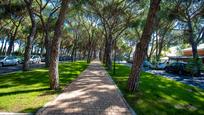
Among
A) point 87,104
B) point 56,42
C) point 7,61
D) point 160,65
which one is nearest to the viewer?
point 87,104

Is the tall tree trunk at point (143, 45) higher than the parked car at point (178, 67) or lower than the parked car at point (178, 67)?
higher

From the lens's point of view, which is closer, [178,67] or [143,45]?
[143,45]

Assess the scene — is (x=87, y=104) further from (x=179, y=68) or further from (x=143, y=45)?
(x=179, y=68)

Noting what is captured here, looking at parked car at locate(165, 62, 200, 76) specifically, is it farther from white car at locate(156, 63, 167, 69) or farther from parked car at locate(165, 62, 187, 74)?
white car at locate(156, 63, 167, 69)

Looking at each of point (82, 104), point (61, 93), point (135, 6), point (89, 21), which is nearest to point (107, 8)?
point (135, 6)

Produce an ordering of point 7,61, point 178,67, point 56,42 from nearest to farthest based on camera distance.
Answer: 1. point 56,42
2. point 178,67
3. point 7,61

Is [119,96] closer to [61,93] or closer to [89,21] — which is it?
[61,93]

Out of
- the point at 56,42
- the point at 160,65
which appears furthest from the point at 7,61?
the point at 56,42

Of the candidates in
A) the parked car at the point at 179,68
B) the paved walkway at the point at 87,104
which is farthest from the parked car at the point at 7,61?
the paved walkway at the point at 87,104

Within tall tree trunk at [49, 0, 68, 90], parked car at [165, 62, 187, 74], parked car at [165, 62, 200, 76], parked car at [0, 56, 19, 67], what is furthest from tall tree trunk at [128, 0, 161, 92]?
parked car at [0, 56, 19, 67]

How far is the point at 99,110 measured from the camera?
9.16 metres

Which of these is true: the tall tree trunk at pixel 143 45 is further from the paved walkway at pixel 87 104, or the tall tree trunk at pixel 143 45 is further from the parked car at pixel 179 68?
the parked car at pixel 179 68

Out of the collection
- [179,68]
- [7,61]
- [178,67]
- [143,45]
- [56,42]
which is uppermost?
[56,42]

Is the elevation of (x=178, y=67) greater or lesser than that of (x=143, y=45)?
lesser
